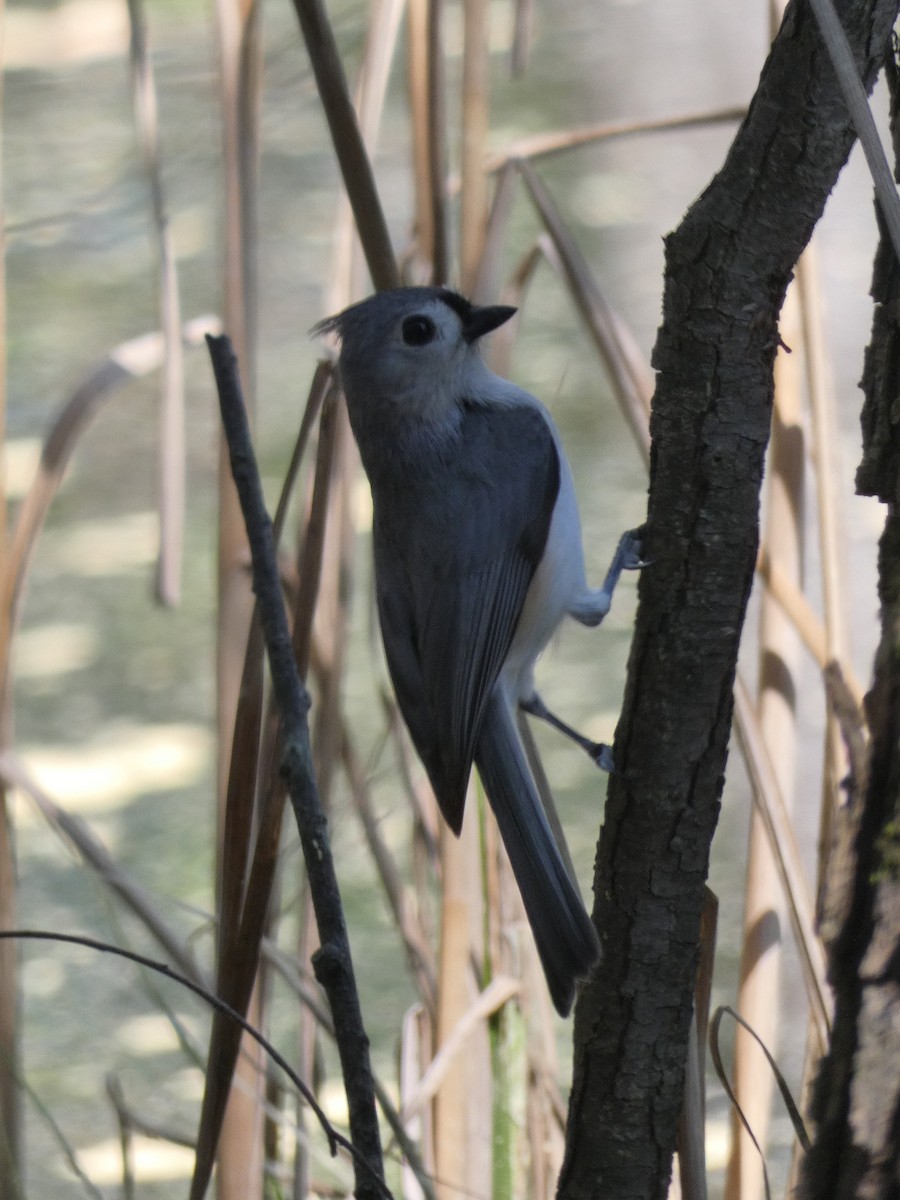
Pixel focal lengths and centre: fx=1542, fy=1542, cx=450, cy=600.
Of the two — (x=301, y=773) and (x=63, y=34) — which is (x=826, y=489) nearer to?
(x=301, y=773)

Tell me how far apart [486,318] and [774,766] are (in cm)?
36

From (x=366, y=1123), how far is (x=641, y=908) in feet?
0.56

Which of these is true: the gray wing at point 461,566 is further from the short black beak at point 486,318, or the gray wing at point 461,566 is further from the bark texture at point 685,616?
the bark texture at point 685,616

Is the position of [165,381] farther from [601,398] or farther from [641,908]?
[601,398]

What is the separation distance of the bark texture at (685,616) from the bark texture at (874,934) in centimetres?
7

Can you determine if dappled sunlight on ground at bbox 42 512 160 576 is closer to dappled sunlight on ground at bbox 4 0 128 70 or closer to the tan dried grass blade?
the tan dried grass blade

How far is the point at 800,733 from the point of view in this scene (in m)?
2.02

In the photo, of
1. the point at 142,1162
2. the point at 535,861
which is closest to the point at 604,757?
the point at 535,861

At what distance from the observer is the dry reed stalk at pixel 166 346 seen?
1.09 meters

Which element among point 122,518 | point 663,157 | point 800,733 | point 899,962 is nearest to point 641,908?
point 899,962

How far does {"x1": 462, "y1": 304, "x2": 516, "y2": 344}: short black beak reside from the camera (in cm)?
107

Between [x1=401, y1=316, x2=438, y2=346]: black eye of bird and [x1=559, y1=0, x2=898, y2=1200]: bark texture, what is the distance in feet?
1.38

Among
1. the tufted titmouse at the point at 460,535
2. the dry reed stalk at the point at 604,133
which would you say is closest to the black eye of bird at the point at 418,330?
the tufted titmouse at the point at 460,535

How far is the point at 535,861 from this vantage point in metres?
0.91
